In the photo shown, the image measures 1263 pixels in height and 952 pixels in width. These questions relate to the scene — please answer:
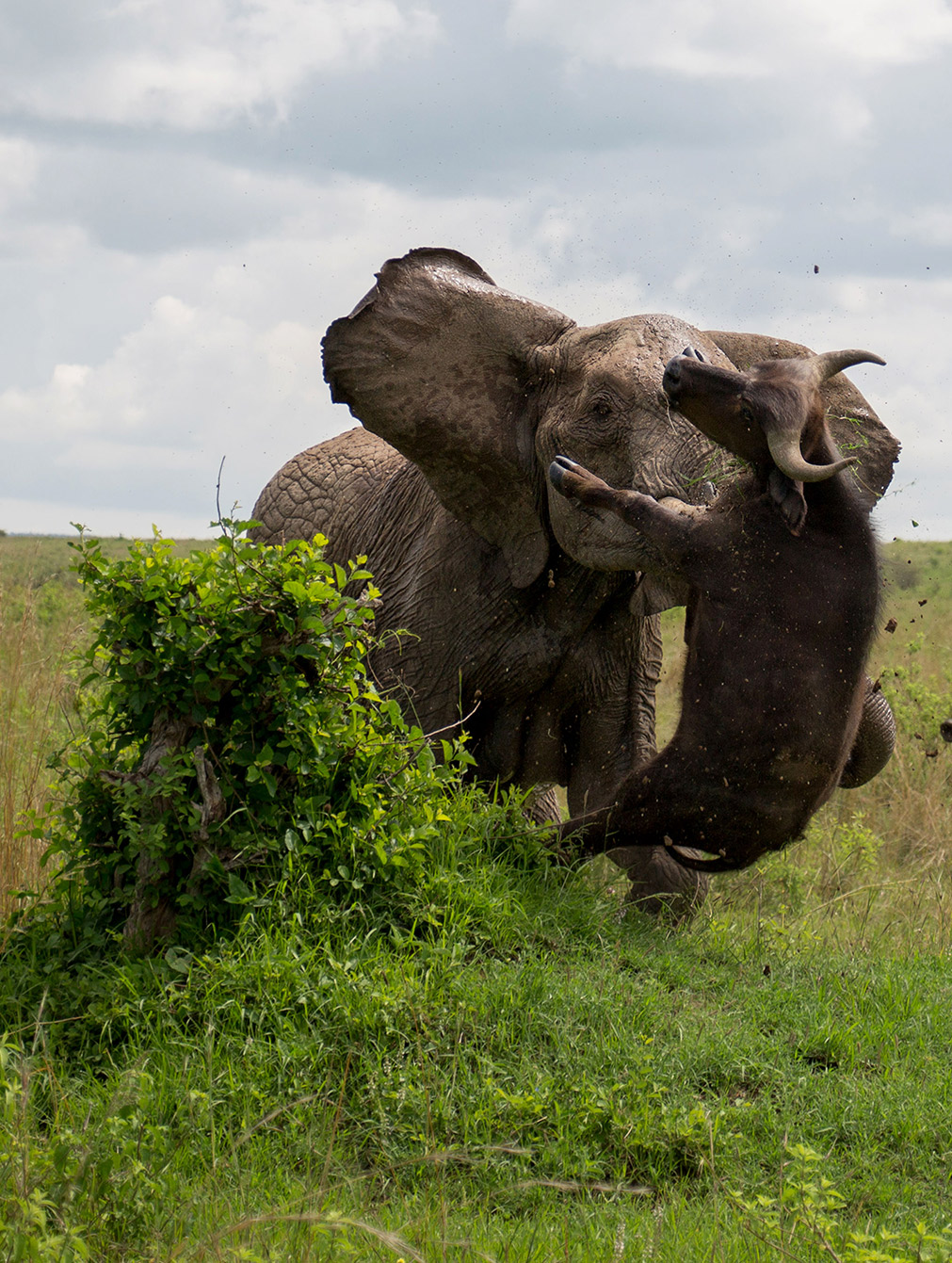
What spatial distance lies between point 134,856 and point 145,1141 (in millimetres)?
1268

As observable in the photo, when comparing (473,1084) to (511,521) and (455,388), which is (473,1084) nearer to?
(511,521)

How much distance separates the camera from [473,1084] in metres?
4.36

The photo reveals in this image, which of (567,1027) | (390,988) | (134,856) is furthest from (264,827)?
(567,1027)

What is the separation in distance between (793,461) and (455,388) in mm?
2447

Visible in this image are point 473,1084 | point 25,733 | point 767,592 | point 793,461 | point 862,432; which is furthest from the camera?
point 25,733

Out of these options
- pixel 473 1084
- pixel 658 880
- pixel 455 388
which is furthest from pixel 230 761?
pixel 658 880

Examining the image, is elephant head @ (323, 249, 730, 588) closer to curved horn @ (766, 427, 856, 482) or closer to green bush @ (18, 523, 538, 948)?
green bush @ (18, 523, 538, 948)

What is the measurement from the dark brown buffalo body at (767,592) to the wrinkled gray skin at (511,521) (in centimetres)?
95

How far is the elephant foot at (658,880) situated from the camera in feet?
21.9

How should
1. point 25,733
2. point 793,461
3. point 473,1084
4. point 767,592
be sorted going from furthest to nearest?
point 25,733 < point 767,592 < point 793,461 < point 473,1084

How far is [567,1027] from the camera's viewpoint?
15.3 feet

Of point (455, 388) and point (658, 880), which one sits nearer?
point (455, 388)

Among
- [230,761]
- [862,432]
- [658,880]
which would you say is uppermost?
[862,432]

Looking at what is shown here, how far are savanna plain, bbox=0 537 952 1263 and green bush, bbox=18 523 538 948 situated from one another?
0.31ft
